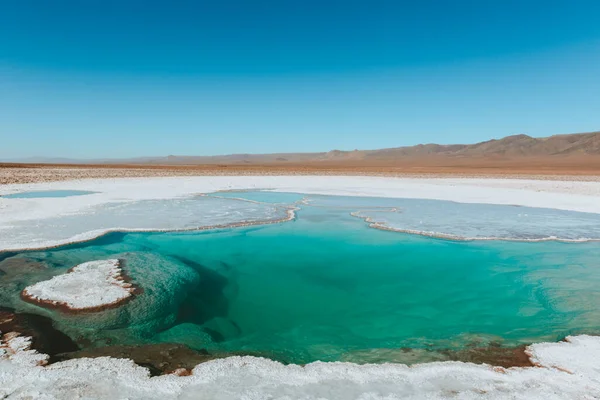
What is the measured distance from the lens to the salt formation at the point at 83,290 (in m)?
4.96

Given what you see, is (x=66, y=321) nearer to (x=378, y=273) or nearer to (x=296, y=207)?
(x=378, y=273)

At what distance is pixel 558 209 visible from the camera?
13.7 m

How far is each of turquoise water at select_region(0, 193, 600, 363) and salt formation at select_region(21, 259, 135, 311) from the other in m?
0.18

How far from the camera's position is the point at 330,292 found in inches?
241

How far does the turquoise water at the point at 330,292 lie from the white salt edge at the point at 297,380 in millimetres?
450

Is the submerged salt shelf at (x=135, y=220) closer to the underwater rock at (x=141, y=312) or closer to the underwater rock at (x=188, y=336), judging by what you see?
the underwater rock at (x=141, y=312)

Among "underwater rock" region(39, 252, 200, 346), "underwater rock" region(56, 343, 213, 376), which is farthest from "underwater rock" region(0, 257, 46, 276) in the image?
"underwater rock" region(56, 343, 213, 376)

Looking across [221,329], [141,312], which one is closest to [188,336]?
[221,329]

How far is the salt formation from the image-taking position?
4961 mm

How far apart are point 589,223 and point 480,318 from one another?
8231 mm

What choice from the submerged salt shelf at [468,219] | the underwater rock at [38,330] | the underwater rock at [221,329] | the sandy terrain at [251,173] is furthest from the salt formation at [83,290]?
the sandy terrain at [251,173]

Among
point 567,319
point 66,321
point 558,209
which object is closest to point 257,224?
point 66,321

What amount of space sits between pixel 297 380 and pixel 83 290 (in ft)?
11.4

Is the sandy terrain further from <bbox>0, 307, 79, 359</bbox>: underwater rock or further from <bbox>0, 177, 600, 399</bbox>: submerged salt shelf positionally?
<bbox>0, 307, 79, 359</bbox>: underwater rock
